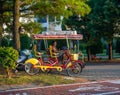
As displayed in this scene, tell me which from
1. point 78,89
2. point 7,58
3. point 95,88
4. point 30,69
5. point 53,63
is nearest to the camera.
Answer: point 78,89

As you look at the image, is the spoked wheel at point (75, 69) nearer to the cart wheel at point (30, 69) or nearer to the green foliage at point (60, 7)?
the cart wheel at point (30, 69)

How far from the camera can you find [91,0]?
35125mm

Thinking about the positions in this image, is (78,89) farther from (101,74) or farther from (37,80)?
(101,74)

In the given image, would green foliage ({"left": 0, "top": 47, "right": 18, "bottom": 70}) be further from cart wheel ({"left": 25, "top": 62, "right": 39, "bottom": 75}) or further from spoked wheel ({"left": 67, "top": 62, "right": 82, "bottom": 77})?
spoked wheel ({"left": 67, "top": 62, "right": 82, "bottom": 77})

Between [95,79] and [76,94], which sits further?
[95,79]

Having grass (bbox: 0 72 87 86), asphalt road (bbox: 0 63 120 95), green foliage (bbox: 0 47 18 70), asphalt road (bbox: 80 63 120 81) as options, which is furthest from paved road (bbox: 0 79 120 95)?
asphalt road (bbox: 80 63 120 81)

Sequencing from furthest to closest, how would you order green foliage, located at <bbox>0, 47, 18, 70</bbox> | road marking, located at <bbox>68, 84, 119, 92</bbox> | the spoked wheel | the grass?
the spoked wheel < green foliage, located at <bbox>0, 47, 18, 70</bbox> < the grass < road marking, located at <bbox>68, 84, 119, 92</bbox>

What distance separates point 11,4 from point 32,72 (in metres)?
4.73

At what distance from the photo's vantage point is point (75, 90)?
45.6 ft

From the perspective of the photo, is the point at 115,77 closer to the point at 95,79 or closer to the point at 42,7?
the point at 95,79

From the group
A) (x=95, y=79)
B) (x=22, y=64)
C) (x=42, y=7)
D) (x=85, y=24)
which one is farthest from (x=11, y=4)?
(x=85, y=24)

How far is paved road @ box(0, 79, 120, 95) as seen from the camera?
43.6 feet

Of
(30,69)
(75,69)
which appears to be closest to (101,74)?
(75,69)

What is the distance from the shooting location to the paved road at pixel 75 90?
13297 mm
